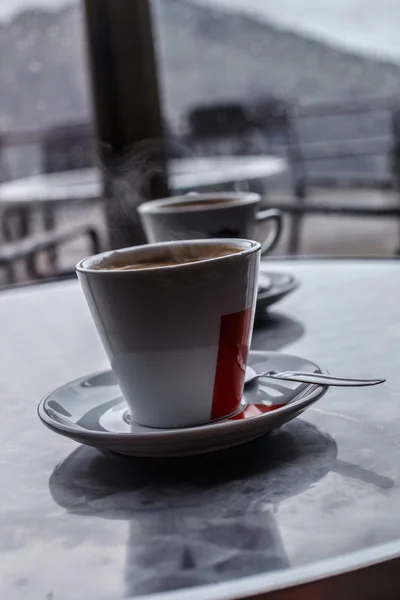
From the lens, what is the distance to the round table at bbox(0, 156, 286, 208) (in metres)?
2.04

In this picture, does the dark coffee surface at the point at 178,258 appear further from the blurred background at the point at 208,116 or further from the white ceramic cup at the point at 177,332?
the blurred background at the point at 208,116

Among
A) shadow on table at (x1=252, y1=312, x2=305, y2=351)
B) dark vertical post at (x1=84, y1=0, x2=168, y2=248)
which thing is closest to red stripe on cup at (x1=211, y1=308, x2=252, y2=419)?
A: shadow on table at (x1=252, y1=312, x2=305, y2=351)

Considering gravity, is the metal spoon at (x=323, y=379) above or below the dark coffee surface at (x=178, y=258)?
below

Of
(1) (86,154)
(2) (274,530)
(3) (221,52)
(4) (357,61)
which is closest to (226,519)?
(2) (274,530)

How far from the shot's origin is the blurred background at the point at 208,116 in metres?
2.00

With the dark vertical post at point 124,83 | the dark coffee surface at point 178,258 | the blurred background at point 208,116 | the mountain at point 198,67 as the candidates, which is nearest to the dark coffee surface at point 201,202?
the dark coffee surface at point 178,258

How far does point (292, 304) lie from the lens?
635 millimetres

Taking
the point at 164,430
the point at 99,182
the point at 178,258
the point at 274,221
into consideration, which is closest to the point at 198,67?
the point at 99,182

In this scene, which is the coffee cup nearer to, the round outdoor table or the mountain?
the round outdoor table

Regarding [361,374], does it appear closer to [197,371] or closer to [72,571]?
[197,371]

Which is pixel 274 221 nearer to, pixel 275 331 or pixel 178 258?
pixel 275 331

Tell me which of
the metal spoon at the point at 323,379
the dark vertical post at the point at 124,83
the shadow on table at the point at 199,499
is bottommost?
the shadow on table at the point at 199,499

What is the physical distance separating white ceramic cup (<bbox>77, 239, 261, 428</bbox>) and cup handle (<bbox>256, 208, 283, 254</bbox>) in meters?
0.29

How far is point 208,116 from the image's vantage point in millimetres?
3559
